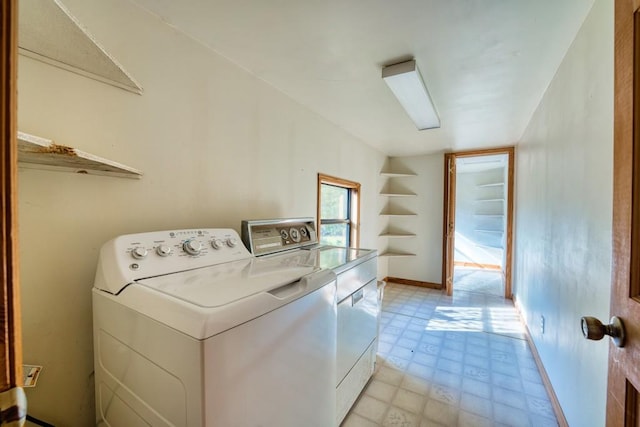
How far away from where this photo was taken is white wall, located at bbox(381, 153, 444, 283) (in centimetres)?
401

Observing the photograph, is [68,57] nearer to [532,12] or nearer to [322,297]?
[322,297]

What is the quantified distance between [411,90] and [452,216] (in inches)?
102

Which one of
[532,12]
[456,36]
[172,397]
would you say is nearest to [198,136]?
[172,397]

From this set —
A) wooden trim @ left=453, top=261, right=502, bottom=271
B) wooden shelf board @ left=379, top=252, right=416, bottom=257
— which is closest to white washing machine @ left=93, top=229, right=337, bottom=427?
wooden shelf board @ left=379, top=252, right=416, bottom=257

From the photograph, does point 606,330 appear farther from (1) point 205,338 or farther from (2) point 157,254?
(2) point 157,254

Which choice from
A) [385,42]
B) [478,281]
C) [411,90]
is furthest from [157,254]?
[478,281]

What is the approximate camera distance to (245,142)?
5.46 ft

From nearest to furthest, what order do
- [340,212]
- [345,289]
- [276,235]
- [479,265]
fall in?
[345,289]
[276,235]
[340,212]
[479,265]

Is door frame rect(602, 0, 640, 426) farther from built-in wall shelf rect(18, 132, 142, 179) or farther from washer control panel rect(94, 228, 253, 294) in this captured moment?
built-in wall shelf rect(18, 132, 142, 179)

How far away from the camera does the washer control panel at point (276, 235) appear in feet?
4.71

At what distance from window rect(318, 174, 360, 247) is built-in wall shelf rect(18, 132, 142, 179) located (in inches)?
74.6

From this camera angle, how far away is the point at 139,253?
3.02ft

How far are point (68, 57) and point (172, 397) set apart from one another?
46.7 inches

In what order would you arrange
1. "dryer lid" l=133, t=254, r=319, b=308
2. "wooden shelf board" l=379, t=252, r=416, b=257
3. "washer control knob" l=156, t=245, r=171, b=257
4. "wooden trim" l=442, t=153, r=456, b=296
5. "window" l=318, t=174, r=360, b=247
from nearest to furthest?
"dryer lid" l=133, t=254, r=319, b=308, "washer control knob" l=156, t=245, r=171, b=257, "window" l=318, t=174, r=360, b=247, "wooden trim" l=442, t=153, r=456, b=296, "wooden shelf board" l=379, t=252, r=416, b=257
